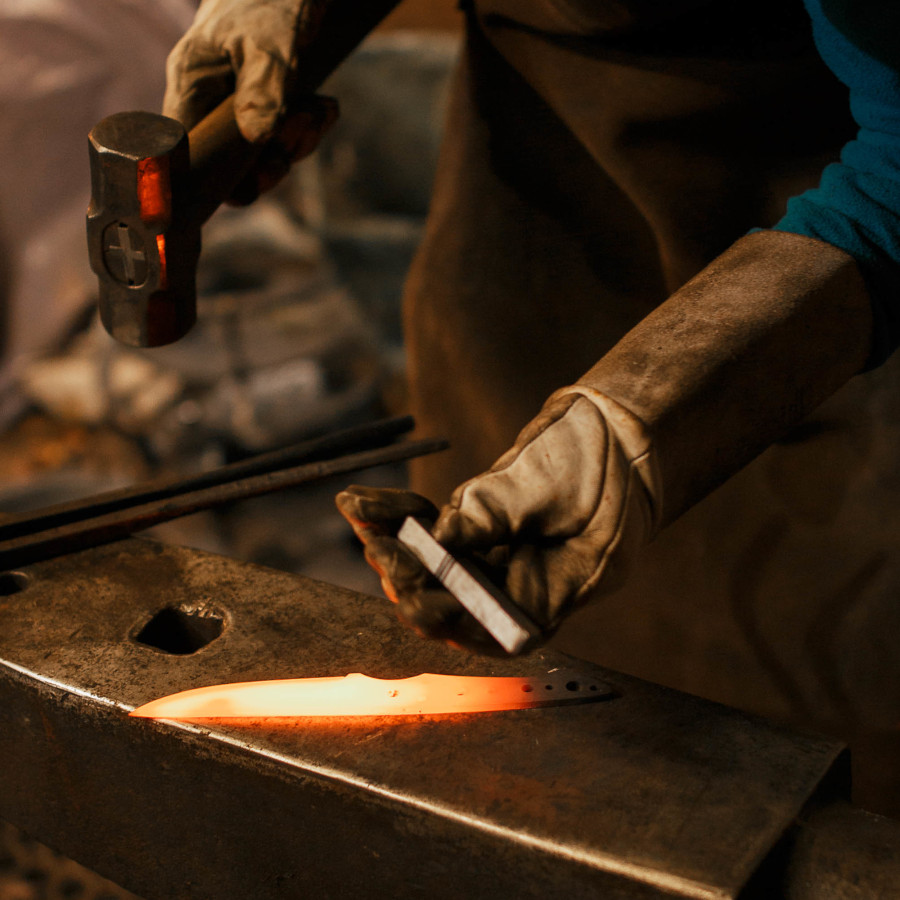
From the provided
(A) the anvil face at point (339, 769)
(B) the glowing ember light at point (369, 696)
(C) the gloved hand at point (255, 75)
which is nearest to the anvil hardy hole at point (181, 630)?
(A) the anvil face at point (339, 769)

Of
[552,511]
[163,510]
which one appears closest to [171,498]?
[163,510]

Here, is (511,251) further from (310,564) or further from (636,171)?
(310,564)

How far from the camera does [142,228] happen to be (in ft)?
3.46

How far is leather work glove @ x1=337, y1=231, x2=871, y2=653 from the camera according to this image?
30.0 inches

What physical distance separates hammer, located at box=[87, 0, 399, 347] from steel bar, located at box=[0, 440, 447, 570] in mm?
195

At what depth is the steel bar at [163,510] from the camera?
111 centimetres

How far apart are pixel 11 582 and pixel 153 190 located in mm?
476

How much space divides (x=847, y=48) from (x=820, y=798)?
667 millimetres

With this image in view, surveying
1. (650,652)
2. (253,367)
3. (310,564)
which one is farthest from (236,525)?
(650,652)

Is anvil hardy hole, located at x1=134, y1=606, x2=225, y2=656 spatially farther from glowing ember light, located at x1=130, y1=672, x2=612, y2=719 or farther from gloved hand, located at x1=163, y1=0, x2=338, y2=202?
gloved hand, located at x1=163, y1=0, x2=338, y2=202

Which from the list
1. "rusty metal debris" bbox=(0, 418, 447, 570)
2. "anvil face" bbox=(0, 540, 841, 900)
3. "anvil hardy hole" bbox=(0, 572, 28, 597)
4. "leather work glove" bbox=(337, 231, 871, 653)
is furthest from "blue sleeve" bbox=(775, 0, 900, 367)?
"anvil hardy hole" bbox=(0, 572, 28, 597)

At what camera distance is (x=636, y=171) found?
127cm

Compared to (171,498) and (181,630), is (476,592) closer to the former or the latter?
(181,630)

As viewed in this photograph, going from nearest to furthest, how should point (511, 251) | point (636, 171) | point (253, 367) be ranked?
point (636, 171) → point (511, 251) → point (253, 367)
